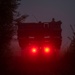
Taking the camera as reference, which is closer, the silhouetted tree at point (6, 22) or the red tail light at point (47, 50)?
the red tail light at point (47, 50)

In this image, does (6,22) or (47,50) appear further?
(6,22)

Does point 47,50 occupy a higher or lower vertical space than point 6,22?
lower

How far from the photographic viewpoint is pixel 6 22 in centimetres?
1445

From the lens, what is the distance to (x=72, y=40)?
45.0 feet

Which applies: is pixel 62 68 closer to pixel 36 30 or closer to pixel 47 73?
pixel 47 73

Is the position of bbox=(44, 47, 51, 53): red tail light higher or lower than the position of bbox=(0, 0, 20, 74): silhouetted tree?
lower

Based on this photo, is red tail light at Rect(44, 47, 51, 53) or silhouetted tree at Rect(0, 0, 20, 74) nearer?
red tail light at Rect(44, 47, 51, 53)

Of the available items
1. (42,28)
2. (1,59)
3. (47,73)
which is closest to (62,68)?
(47,73)

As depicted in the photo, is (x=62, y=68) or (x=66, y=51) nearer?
(x=62, y=68)

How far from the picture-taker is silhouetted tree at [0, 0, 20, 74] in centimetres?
1419

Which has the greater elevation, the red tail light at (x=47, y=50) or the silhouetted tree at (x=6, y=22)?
the silhouetted tree at (x=6, y=22)

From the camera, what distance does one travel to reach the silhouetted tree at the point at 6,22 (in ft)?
46.5

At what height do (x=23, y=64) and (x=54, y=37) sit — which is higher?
(x=54, y=37)

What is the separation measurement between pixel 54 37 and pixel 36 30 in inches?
37.6
